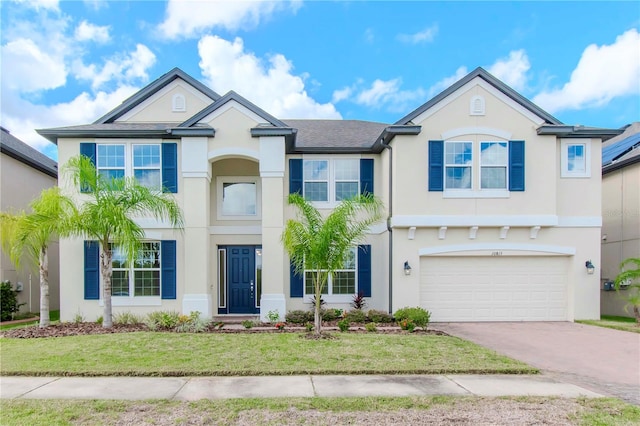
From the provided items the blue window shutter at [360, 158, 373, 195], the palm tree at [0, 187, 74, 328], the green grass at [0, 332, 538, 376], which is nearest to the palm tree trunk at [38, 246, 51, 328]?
the palm tree at [0, 187, 74, 328]

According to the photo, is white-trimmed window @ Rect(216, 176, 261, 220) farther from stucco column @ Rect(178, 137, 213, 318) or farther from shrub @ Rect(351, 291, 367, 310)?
shrub @ Rect(351, 291, 367, 310)

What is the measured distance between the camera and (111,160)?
482 inches

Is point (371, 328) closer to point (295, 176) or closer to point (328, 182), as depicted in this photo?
point (328, 182)

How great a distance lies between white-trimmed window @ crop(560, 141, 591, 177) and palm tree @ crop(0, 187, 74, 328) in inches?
560

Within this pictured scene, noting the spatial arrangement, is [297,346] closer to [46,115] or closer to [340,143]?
[340,143]

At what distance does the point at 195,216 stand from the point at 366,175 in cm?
556

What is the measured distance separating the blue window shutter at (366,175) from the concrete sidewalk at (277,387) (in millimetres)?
7488

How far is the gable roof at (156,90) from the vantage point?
13.5 meters

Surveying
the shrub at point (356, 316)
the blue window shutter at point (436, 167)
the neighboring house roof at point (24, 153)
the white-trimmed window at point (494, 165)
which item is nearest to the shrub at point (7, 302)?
the neighboring house roof at point (24, 153)

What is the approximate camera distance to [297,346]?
837cm

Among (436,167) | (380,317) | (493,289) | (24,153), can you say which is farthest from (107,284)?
(493,289)

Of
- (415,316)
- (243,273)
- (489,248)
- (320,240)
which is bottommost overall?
(415,316)

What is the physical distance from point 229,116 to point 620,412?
11.1 meters

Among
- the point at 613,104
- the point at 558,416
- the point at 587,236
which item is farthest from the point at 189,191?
the point at 613,104
